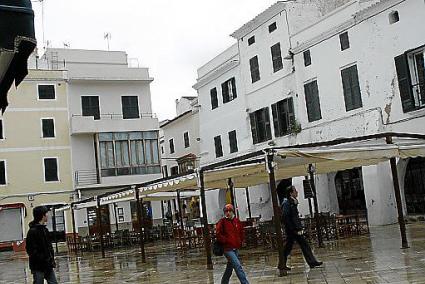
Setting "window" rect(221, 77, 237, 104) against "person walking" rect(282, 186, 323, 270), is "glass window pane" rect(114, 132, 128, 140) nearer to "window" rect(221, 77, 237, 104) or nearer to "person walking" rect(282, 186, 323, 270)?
"window" rect(221, 77, 237, 104)

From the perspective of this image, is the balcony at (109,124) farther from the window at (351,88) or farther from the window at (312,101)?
the window at (351,88)

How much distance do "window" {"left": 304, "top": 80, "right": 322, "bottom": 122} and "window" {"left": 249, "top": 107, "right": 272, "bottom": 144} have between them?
3145 mm

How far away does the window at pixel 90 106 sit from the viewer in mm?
36938

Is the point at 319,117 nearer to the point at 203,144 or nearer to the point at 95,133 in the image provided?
the point at 203,144

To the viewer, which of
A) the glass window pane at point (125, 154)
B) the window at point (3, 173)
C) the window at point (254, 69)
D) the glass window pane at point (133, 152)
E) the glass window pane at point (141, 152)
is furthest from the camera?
the glass window pane at point (141, 152)

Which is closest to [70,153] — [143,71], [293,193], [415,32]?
[143,71]

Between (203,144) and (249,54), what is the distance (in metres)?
7.51

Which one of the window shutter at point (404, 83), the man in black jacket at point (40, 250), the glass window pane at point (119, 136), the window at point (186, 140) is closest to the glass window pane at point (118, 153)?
the glass window pane at point (119, 136)

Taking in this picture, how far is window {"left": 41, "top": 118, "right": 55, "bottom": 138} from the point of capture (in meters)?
35.9

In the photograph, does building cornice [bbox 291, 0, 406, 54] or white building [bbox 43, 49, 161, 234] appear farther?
white building [bbox 43, 49, 161, 234]

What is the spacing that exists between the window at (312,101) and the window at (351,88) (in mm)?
1742

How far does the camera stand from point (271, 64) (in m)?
28.2

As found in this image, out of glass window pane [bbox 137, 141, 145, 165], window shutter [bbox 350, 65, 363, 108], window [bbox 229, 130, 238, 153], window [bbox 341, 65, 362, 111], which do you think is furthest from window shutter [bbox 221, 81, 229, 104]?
window shutter [bbox 350, 65, 363, 108]

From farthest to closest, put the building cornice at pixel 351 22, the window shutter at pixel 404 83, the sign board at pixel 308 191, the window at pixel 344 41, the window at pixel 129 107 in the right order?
the window at pixel 129 107 → the window at pixel 344 41 → the building cornice at pixel 351 22 → the window shutter at pixel 404 83 → the sign board at pixel 308 191
